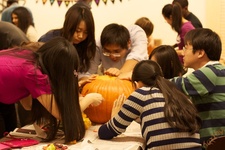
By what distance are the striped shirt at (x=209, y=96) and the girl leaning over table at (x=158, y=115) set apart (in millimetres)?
167

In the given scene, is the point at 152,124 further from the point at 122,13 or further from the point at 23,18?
the point at 122,13

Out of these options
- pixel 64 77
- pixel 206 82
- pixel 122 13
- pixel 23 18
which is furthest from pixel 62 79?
pixel 122 13

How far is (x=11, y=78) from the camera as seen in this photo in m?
1.42

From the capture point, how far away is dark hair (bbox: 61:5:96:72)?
1.89 meters

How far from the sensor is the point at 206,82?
1.61 meters

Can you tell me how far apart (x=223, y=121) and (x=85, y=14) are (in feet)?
2.99

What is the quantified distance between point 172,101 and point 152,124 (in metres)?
0.12

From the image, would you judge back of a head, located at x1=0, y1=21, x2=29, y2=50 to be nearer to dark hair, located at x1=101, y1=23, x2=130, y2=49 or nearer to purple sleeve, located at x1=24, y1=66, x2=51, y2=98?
dark hair, located at x1=101, y1=23, x2=130, y2=49

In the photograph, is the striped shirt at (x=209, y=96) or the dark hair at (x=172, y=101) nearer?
the dark hair at (x=172, y=101)

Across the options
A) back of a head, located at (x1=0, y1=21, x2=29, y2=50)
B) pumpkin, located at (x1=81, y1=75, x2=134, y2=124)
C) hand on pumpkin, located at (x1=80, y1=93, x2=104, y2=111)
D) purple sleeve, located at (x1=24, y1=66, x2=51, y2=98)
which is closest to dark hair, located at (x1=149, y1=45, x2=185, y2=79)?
pumpkin, located at (x1=81, y1=75, x2=134, y2=124)

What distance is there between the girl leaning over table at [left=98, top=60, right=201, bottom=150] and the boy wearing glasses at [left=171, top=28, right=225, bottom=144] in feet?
0.58

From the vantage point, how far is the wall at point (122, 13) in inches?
175

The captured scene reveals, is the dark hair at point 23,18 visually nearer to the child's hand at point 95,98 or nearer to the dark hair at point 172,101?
the child's hand at point 95,98

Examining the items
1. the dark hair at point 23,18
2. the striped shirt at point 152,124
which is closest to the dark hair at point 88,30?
the striped shirt at point 152,124
